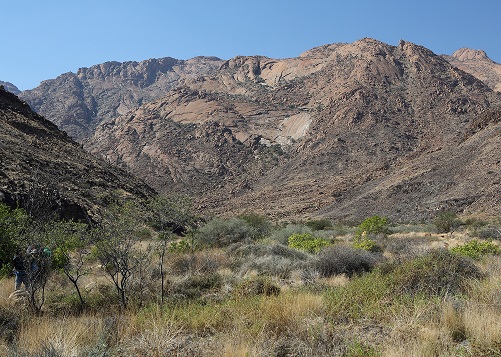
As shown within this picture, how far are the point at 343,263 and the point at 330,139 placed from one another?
69.4 meters

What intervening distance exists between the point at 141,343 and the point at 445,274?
5396mm

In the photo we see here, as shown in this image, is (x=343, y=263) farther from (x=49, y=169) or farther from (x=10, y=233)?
(x=49, y=169)

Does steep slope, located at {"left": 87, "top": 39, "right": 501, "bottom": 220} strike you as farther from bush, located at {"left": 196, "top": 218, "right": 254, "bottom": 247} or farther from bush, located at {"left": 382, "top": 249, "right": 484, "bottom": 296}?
bush, located at {"left": 382, "top": 249, "right": 484, "bottom": 296}

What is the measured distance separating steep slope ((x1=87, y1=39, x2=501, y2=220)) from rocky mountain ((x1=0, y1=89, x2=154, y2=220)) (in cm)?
3028

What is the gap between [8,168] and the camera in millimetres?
23094

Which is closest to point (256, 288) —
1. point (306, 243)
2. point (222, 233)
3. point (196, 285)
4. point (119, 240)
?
point (196, 285)

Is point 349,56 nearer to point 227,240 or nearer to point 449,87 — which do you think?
point 449,87

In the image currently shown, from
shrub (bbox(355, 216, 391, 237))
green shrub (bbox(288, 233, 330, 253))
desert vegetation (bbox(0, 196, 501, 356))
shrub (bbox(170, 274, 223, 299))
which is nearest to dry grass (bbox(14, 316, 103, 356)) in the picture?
desert vegetation (bbox(0, 196, 501, 356))

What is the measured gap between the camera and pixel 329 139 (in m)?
78.2

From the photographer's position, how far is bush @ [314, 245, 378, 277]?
1097 cm

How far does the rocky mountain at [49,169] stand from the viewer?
21434 mm

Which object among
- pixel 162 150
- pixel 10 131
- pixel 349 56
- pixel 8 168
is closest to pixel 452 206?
pixel 8 168

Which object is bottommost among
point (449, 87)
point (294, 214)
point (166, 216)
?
point (294, 214)

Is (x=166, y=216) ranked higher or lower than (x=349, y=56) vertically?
lower
